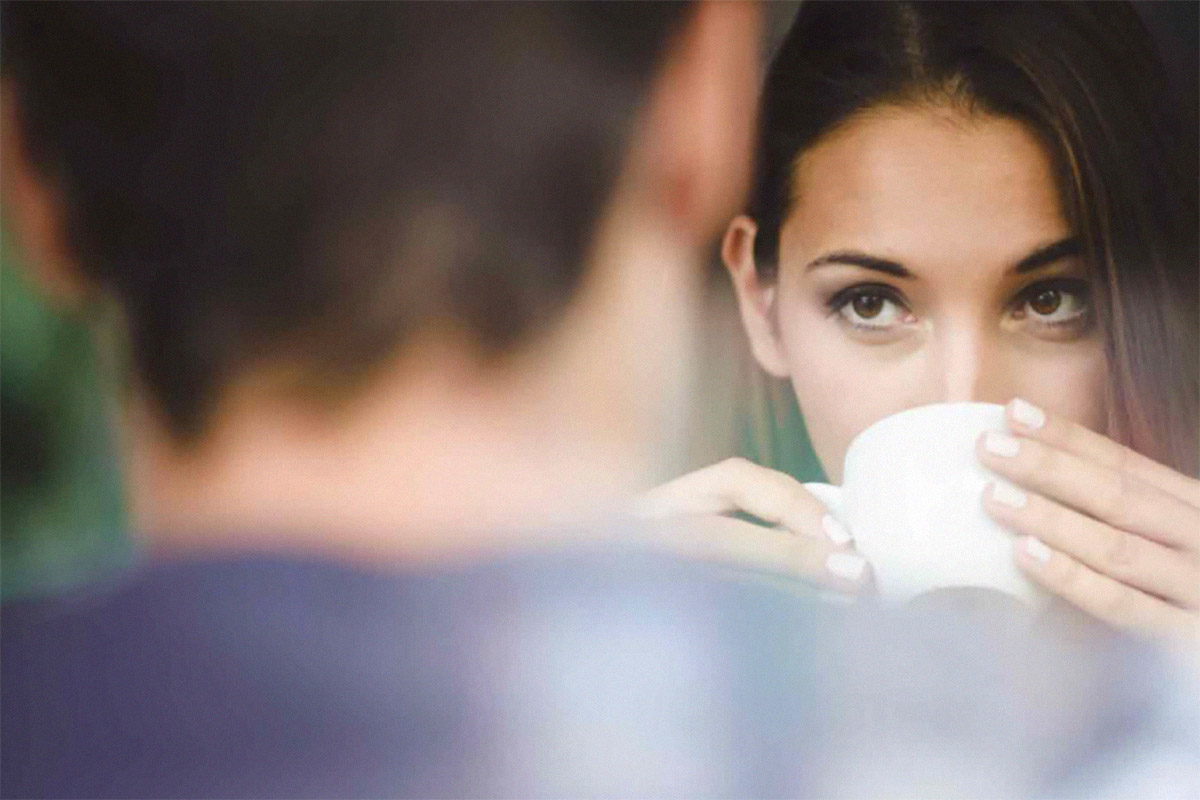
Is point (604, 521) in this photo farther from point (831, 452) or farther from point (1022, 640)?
point (1022, 640)

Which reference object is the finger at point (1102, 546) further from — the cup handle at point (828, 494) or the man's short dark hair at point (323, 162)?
the man's short dark hair at point (323, 162)

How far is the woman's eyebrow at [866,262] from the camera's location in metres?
1.09

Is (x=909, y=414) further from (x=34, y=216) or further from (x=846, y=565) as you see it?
A: (x=34, y=216)

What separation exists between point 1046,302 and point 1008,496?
19 centimetres

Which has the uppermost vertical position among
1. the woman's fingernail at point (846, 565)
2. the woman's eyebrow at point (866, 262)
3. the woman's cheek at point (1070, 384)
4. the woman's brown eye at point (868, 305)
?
the woman's eyebrow at point (866, 262)

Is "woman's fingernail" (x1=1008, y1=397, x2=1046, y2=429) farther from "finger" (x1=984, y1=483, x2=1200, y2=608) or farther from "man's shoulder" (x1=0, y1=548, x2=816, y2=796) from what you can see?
"man's shoulder" (x1=0, y1=548, x2=816, y2=796)

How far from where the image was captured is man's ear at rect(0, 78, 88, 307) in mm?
1142

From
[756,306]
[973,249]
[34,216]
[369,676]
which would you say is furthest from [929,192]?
[34,216]

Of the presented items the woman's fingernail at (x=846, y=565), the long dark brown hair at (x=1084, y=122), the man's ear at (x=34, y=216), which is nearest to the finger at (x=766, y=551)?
the woman's fingernail at (x=846, y=565)

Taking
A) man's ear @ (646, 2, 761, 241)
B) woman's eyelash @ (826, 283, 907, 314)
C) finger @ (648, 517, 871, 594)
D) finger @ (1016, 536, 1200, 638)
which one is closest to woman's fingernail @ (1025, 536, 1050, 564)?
finger @ (1016, 536, 1200, 638)

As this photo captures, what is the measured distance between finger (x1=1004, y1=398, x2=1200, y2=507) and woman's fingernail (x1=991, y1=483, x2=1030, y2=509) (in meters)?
0.05

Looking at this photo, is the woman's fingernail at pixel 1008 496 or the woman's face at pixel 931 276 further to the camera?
the woman's face at pixel 931 276

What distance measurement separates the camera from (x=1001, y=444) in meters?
0.98

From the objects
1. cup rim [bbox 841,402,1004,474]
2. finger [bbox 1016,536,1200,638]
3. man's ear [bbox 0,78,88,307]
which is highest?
man's ear [bbox 0,78,88,307]
